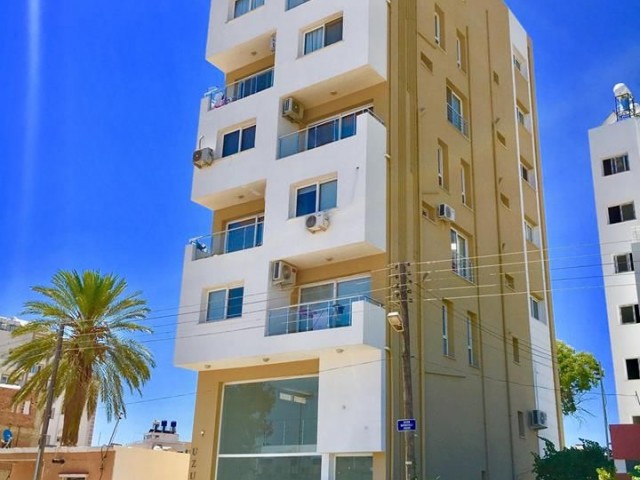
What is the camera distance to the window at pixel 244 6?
28.0 meters

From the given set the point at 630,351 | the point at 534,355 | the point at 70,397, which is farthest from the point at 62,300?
the point at 630,351

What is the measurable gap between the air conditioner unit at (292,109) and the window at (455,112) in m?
5.86

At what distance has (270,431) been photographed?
883 inches

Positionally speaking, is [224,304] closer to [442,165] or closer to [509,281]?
[442,165]

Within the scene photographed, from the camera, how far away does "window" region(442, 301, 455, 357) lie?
23.9 m

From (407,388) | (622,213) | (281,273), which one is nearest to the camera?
(407,388)

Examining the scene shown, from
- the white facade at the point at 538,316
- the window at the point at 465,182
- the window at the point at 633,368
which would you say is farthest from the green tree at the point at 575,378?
the window at the point at 465,182

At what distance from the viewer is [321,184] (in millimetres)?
23203

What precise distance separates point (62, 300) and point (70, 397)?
3829 millimetres

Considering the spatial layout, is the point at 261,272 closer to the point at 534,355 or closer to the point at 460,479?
the point at 460,479

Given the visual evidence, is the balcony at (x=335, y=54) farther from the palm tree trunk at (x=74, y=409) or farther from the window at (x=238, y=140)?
the palm tree trunk at (x=74, y=409)

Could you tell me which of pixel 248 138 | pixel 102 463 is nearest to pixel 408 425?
pixel 248 138

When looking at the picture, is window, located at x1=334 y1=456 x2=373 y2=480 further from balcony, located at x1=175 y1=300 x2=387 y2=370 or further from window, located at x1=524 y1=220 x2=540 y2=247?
window, located at x1=524 y1=220 x2=540 y2=247

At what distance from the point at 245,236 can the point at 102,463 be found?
9.46 m
